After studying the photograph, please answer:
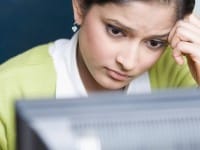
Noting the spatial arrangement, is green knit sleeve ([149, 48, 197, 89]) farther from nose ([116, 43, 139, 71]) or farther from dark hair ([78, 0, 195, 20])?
nose ([116, 43, 139, 71])

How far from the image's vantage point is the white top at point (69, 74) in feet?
3.27

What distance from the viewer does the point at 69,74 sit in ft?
3.35

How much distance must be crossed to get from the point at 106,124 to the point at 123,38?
1.75ft

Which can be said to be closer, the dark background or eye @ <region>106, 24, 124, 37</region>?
eye @ <region>106, 24, 124, 37</region>

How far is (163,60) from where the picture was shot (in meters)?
1.11

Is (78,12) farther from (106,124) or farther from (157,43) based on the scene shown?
(106,124)

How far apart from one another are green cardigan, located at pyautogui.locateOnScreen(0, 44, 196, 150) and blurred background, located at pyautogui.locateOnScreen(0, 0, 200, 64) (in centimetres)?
44

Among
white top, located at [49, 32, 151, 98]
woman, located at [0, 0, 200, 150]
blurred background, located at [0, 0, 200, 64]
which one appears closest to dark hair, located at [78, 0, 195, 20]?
woman, located at [0, 0, 200, 150]

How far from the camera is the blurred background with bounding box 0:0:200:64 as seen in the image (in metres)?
1.48

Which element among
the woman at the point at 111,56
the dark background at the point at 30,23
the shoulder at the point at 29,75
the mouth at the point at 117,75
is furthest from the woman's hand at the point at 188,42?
the dark background at the point at 30,23

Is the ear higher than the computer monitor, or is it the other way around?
the computer monitor

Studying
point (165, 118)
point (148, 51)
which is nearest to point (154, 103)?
point (165, 118)

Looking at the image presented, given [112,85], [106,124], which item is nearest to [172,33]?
[112,85]

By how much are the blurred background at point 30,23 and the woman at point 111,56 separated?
428mm
